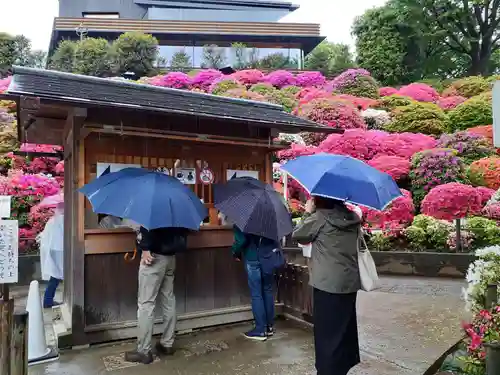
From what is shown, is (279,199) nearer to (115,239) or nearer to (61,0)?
(115,239)

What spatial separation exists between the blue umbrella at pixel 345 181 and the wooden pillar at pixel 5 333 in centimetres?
252

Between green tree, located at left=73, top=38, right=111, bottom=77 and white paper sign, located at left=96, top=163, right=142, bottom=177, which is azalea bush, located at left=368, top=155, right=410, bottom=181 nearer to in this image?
white paper sign, located at left=96, top=163, right=142, bottom=177

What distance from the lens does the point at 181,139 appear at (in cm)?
603

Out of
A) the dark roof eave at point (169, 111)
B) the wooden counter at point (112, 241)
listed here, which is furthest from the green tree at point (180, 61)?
the wooden counter at point (112, 241)

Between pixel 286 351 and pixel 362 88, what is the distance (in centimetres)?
1987

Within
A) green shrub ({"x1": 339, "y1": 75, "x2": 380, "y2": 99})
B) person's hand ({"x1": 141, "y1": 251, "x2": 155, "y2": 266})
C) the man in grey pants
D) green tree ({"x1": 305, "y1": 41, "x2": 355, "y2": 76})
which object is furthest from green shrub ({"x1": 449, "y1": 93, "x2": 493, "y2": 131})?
person's hand ({"x1": 141, "y1": 251, "x2": 155, "y2": 266})

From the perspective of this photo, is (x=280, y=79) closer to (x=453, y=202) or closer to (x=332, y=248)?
(x=453, y=202)

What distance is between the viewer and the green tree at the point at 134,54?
28.4 meters

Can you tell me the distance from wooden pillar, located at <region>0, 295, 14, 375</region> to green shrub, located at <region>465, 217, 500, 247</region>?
10.4 metres

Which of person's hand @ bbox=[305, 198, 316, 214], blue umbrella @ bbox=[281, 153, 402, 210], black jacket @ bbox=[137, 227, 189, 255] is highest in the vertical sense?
blue umbrella @ bbox=[281, 153, 402, 210]

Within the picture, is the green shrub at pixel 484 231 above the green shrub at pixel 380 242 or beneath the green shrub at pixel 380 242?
above

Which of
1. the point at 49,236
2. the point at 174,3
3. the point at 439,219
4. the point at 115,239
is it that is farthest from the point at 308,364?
the point at 174,3

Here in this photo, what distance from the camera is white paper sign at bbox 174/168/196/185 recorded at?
20.9 ft

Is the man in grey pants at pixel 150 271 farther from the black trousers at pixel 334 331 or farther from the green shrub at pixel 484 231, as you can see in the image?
the green shrub at pixel 484 231
